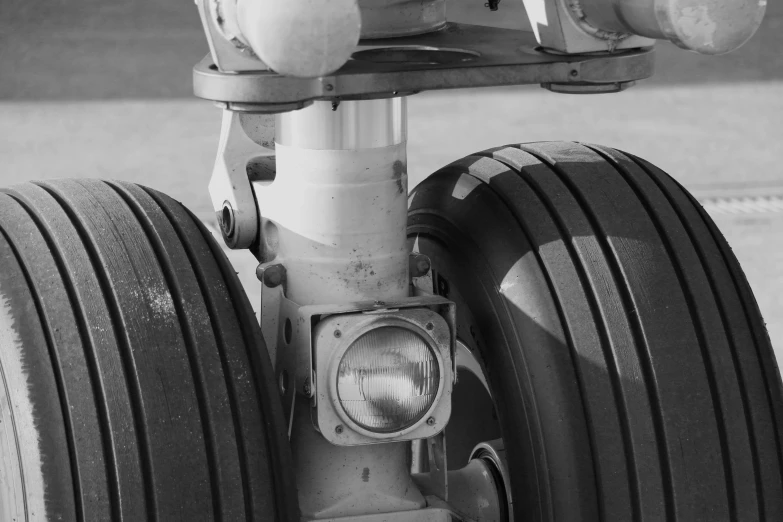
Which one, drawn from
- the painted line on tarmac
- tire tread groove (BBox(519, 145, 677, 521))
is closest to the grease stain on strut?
tire tread groove (BBox(519, 145, 677, 521))

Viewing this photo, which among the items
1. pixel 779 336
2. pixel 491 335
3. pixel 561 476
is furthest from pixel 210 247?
pixel 779 336

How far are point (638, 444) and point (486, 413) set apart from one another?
588 millimetres

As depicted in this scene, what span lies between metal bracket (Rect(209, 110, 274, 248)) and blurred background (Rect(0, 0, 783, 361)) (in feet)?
7.47

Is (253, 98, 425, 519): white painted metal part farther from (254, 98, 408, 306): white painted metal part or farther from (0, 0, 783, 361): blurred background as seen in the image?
(0, 0, 783, 361): blurred background

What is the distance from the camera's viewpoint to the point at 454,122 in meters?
6.55

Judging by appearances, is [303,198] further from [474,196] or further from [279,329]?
[474,196]

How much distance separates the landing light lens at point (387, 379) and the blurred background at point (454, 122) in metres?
2.38

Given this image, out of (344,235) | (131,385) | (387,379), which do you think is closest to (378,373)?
(387,379)

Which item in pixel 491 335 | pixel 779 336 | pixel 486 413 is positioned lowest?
pixel 779 336

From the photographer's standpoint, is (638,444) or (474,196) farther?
(474,196)

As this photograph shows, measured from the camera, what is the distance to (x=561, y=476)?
1558 millimetres

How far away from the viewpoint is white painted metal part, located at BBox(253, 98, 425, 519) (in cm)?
156

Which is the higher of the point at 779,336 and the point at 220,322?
the point at 220,322

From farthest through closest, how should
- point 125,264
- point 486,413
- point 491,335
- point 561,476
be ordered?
point 486,413 → point 491,335 → point 561,476 → point 125,264
